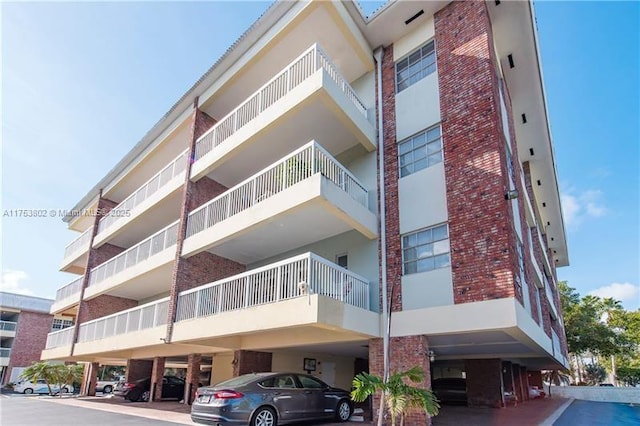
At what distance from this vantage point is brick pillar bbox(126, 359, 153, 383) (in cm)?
2117

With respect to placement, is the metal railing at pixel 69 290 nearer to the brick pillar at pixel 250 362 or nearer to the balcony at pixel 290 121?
the balcony at pixel 290 121

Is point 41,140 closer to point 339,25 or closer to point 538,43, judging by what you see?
point 339,25

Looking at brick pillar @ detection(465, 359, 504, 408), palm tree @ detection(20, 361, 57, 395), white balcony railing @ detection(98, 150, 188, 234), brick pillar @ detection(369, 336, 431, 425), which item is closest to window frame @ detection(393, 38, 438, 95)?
brick pillar @ detection(369, 336, 431, 425)

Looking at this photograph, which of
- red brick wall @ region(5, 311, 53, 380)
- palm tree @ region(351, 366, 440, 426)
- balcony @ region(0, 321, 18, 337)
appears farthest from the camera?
balcony @ region(0, 321, 18, 337)

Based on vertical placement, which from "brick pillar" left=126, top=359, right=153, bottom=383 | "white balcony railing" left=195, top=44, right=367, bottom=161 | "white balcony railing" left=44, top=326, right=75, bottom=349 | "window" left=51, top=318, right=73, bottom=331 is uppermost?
"white balcony railing" left=195, top=44, right=367, bottom=161

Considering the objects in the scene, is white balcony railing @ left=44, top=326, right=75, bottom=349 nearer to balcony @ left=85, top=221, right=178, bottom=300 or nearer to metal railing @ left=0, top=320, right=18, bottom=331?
balcony @ left=85, top=221, right=178, bottom=300

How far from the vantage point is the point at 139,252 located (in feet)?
58.0

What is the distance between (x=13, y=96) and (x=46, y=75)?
1.14 m

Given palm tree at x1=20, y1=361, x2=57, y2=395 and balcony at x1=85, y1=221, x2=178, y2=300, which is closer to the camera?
balcony at x1=85, y1=221, x2=178, y2=300

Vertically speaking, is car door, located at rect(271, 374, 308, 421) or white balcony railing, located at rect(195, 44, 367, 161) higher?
white balcony railing, located at rect(195, 44, 367, 161)

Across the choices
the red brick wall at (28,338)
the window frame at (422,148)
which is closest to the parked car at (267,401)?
the window frame at (422,148)

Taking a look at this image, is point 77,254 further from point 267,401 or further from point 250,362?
point 267,401

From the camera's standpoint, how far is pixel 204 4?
40.3 ft

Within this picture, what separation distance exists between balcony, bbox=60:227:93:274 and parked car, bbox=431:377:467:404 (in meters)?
20.5
